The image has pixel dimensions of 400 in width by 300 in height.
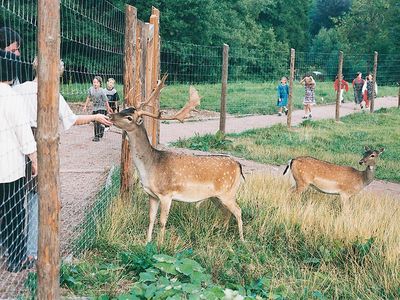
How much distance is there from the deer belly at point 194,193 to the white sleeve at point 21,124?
1.78 metres

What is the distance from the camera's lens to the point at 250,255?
19.5ft

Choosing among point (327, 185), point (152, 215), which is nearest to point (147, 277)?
point (152, 215)

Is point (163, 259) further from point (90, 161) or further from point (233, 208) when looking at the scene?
point (90, 161)

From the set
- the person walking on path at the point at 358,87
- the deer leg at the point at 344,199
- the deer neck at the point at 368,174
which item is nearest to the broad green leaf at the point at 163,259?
the deer leg at the point at 344,199

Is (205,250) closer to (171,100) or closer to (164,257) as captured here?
(164,257)

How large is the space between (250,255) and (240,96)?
22.0m

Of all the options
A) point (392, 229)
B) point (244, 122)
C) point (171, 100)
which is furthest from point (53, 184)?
point (171, 100)

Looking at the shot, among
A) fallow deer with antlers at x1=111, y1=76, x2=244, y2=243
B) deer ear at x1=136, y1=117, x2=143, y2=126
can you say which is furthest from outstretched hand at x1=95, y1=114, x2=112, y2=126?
deer ear at x1=136, y1=117, x2=143, y2=126

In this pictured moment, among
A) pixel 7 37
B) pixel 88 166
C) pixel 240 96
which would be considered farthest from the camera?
pixel 240 96

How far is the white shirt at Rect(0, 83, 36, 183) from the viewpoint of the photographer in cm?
492

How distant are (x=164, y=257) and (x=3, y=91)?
175cm

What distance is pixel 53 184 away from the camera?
13.1ft

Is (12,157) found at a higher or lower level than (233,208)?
higher

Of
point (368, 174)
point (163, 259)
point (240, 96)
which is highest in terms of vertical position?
point (240, 96)
